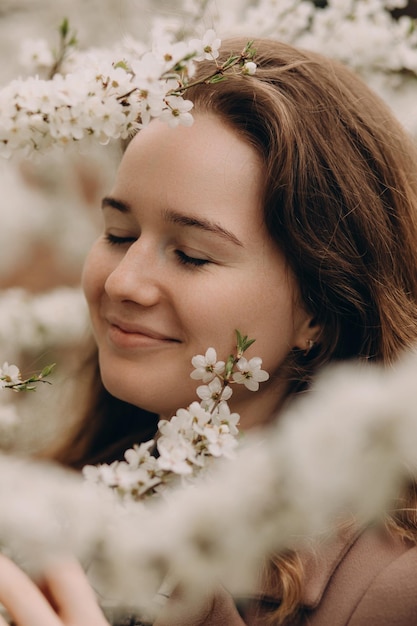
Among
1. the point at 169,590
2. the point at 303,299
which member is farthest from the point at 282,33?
the point at 169,590

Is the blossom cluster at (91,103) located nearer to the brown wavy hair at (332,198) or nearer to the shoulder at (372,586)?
the brown wavy hair at (332,198)

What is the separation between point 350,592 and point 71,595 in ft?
1.40

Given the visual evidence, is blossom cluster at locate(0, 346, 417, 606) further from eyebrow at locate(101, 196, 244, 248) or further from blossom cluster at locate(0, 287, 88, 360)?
blossom cluster at locate(0, 287, 88, 360)

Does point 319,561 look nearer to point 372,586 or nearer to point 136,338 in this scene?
point 372,586

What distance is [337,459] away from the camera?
573mm

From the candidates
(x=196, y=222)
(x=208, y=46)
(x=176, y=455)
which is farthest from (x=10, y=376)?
(x=208, y=46)

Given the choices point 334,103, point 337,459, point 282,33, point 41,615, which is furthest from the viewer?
point 282,33

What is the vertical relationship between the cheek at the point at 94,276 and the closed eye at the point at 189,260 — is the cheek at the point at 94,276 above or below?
below

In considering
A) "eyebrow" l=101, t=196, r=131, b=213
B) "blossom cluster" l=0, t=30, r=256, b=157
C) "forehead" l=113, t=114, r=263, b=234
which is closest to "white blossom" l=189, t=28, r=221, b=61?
"blossom cluster" l=0, t=30, r=256, b=157

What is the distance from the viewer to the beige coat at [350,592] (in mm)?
1040

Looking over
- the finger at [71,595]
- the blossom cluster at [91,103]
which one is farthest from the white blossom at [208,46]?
the finger at [71,595]

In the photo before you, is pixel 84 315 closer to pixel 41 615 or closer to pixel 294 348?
pixel 294 348

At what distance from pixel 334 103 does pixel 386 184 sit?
0.54 feet

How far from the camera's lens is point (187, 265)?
1.16 m
